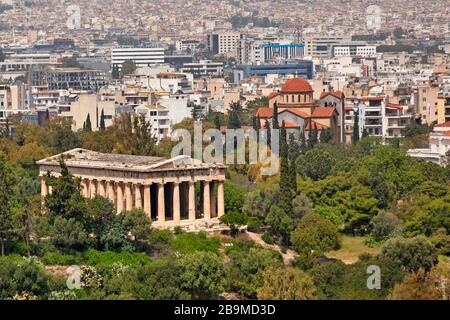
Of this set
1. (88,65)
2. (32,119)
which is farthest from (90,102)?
(88,65)

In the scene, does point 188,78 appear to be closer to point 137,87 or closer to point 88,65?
point 137,87

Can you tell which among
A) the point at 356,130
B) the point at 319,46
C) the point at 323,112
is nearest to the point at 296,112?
the point at 323,112

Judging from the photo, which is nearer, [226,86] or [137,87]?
[137,87]

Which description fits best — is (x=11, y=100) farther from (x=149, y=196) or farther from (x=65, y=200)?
(x=65, y=200)

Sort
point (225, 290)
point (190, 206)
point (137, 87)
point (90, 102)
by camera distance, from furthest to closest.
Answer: point (137, 87) < point (90, 102) < point (190, 206) < point (225, 290)

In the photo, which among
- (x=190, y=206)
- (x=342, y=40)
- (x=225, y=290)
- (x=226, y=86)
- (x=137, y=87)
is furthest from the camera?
(x=342, y=40)

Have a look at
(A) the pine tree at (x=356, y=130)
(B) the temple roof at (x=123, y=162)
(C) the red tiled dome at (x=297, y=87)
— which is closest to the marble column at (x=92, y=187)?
(B) the temple roof at (x=123, y=162)
